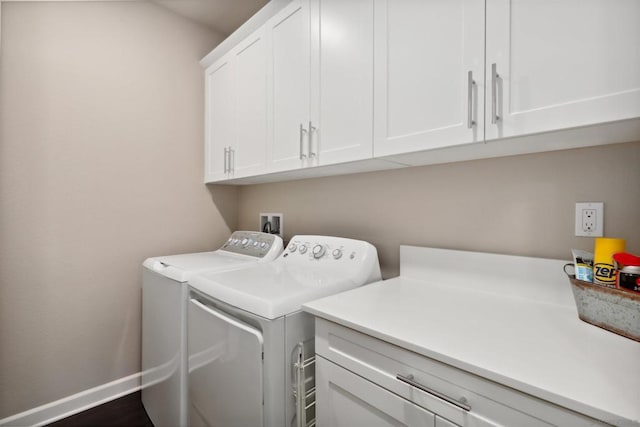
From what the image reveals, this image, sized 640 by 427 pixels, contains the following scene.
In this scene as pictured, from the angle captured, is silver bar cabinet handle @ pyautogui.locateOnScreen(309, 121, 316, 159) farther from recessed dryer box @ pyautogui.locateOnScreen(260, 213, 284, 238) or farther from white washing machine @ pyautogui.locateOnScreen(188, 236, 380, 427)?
recessed dryer box @ pyautogui.locateOnScreen(260, 213, 284, 238)

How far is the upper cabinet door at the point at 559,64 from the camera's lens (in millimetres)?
732

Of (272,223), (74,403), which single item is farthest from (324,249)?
(74,403)

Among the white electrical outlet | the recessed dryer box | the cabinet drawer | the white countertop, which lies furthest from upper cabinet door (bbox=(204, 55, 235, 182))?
the white electrical outlet

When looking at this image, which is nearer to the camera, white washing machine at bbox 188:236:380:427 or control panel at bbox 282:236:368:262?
white washing machine at bbox 188:236:380:427

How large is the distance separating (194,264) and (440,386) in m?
1.38

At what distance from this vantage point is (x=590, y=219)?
3.39ft

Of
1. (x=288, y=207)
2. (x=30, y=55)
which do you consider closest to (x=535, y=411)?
(x=288, y=207)

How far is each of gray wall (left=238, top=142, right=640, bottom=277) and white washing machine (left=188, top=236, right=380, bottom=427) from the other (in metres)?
0.27

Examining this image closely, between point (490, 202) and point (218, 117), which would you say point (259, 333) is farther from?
point (218, 117)

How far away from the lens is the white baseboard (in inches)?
66.9

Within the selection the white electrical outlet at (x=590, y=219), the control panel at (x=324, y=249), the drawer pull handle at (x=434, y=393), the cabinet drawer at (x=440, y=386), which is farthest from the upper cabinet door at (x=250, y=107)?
the white electrical outlet at (x=590, y=219)

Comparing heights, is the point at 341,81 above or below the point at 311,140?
above

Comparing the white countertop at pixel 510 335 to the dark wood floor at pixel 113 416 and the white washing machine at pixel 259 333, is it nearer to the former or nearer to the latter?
the white washing machine at pixel 259 333

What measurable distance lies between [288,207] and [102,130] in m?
1.29
